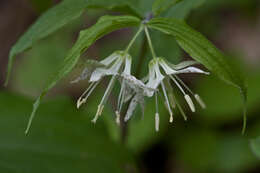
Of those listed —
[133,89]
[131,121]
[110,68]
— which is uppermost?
[110,68]

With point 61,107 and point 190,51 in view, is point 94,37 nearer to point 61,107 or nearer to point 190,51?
point 190,51

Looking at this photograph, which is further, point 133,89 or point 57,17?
point 57,17

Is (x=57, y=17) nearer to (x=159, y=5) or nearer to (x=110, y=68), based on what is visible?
(x=110, y=68)

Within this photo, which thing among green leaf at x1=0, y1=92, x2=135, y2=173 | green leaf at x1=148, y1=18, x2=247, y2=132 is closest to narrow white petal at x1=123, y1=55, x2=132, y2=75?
green leaf at x1=148, y1=18, x2=247, y2=132

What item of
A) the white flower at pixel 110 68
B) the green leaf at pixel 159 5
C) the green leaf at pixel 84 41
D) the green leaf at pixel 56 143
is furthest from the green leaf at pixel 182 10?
the green leaf at pixel 56 143

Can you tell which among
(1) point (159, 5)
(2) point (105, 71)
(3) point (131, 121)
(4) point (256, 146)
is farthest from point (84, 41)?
(3) point (131, 121)

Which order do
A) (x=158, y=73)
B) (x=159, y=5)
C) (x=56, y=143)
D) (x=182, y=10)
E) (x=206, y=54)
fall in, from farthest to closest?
1. (x=56, y=143)
2. (x=182, y=10)
3. (x=159, y=5)
4. (x=158, y=73)
5. (x=206, y=54)

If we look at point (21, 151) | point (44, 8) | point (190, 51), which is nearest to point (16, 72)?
point (44, 8)
